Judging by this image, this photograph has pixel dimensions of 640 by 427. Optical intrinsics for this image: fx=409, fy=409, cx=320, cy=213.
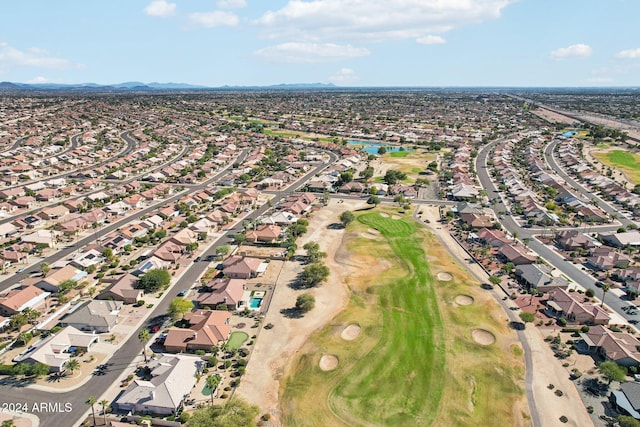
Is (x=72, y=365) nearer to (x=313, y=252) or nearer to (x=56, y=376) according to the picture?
(x=56, y=376)

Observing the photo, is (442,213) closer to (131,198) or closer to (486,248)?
(486,248)

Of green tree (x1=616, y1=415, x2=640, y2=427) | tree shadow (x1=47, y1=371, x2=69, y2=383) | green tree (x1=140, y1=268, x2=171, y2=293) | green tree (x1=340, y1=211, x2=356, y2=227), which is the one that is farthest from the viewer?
green tree (x1=340, y1=211, x2=356, y2=227)

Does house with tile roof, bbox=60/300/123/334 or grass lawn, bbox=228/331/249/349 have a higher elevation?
house with tile roof, bbox=60/300/123/334

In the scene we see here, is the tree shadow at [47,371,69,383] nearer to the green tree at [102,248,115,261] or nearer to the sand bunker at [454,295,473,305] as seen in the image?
the green tree at [102,248,115,261]

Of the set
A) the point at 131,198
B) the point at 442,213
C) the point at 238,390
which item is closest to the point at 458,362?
the point at 238,390

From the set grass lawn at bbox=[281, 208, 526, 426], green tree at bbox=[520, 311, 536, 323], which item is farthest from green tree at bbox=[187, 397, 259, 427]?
green tree at bbox=[520, 311, 536, 323]

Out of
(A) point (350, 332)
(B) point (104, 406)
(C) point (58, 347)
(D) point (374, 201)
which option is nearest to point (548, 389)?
(A) point (350, 332)
